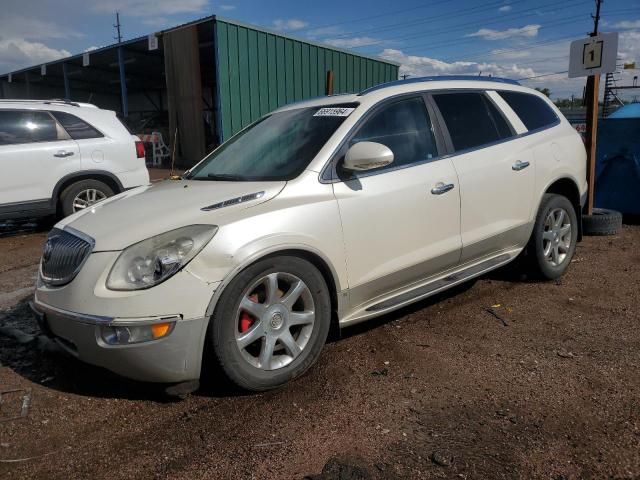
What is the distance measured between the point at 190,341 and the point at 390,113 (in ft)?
6.66

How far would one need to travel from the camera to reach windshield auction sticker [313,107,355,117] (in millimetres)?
3471

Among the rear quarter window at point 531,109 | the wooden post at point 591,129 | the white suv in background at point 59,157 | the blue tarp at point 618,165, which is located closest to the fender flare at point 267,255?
the rear quarter window at point 531,109

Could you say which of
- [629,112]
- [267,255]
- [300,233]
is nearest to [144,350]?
[267,255]

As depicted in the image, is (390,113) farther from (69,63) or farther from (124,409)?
(69,63)

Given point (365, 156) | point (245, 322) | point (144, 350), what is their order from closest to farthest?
point (144, 350)
point (245, 322)
point (365, 156)

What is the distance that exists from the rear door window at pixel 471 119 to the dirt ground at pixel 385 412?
134 cm

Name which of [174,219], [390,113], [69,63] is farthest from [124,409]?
[69,63]

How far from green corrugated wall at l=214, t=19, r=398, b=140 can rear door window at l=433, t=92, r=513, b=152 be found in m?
10.8

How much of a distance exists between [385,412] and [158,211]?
5.25 feet

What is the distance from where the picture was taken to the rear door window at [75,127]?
7.32m

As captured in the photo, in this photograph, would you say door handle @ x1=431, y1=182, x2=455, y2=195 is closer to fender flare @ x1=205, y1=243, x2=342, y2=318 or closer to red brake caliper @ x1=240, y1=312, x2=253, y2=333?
fender flare @ x1=205, y1=243, x2=342, y2=318

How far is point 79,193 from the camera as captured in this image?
290 inches

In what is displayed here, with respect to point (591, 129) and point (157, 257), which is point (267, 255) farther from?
point (591, 129)

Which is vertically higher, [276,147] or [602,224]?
[276,147]
